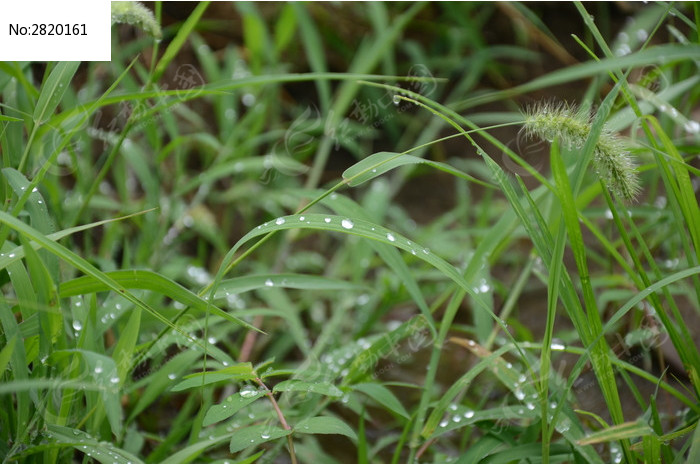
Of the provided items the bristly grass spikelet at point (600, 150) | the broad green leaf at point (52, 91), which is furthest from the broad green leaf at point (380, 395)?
the broad green leaf at point (52, 91)

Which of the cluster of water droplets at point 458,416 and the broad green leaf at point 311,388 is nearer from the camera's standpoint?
the broad green leaf at point 311,388

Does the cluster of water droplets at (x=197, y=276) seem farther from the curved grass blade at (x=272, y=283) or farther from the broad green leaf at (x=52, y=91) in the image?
the broad green leaf at (x=52, y=91)

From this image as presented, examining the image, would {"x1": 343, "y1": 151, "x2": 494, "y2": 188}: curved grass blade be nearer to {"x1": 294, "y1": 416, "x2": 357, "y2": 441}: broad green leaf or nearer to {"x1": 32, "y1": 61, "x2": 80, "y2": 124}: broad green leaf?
{"x1": 294, "y1": 416, "x2": 357, "y2": 441}: broad green leaf

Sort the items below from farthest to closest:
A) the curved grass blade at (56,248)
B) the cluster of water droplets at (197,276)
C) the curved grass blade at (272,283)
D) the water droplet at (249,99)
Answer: the water droplet at (249,99), the cluster of water droplets at (197,276), the curved grass blade at (272,283), the curved grass blade at (56,248)

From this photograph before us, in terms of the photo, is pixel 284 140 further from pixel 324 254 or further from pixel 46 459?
pixel 46 459

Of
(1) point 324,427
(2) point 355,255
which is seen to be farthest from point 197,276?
(1) point 324,427

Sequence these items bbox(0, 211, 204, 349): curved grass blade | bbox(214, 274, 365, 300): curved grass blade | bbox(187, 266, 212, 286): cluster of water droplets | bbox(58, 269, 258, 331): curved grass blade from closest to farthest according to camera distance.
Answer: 1. bbox(0, 211, 204, 349): curved grass blade
2. bbox(58, 269, 258, 331): curved grass blade
3. bbox(214, 274, 365, 300): curved grass blade
4. bbox(187, 266, 212, 286): cluster of water droplets

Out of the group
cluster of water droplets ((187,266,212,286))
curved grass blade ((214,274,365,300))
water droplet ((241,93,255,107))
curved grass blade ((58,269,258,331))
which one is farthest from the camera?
water droplet ((241,93,255,107))

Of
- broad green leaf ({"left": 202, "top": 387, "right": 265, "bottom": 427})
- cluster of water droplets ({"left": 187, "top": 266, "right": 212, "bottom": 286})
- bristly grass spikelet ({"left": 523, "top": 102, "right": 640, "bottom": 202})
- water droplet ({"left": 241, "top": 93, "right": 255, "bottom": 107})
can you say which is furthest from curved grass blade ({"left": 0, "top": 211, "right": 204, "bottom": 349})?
water droplet ({"left": 241, "top": 93, "right": 255, "bottom": 107})

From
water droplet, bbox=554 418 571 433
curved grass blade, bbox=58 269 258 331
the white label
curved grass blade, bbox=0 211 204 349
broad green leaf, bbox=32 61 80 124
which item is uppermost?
the white label
